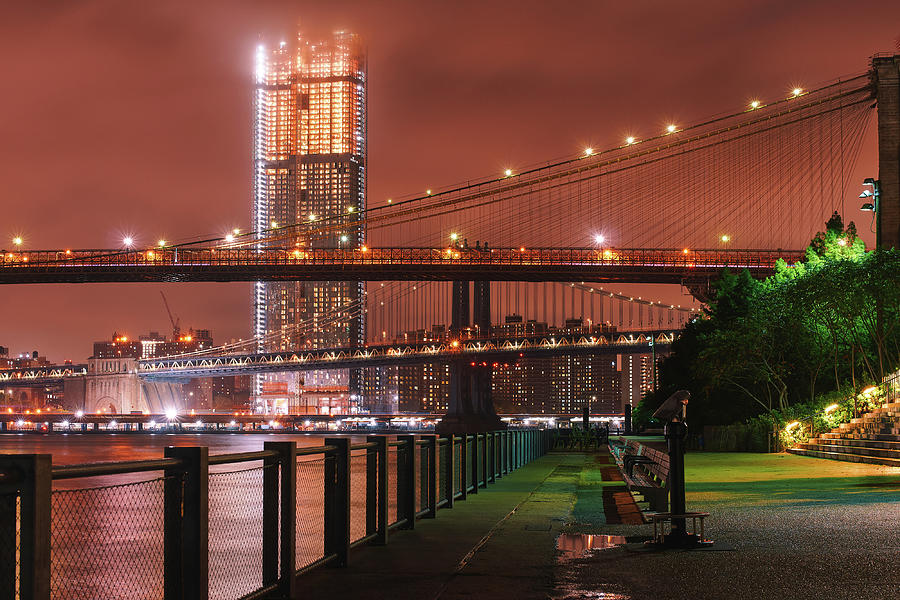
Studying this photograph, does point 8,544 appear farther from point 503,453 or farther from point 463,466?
point 503,453

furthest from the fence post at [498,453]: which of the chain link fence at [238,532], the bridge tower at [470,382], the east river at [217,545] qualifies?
the bridge tower at [470,382]

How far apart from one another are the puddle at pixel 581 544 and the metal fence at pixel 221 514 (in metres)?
1.63

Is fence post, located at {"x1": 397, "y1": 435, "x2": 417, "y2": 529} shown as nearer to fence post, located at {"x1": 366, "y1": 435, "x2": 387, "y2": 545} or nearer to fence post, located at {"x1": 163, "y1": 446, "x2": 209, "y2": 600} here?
fence post, located at {"x1": 366, "y1": 435, "x2": 387, "y2": 545}

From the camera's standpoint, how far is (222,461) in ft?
22.2

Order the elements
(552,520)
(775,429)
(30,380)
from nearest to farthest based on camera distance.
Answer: (552,520)
(775,429)
(30,380)

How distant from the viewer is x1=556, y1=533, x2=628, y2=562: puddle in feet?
31.5

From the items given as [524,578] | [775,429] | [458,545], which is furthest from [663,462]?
[775,429]

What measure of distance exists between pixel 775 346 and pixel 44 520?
116 feet

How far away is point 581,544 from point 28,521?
21.4ft

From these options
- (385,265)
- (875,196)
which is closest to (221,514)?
(875,196)

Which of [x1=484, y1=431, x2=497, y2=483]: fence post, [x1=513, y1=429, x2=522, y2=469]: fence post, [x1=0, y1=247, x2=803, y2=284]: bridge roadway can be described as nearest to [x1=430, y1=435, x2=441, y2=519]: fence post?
[x1=484, y1=431, x2=497, y2=483]: fence post

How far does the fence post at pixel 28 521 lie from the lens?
184 inches

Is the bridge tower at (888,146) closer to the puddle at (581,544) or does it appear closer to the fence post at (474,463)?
the fence post at (474,463)

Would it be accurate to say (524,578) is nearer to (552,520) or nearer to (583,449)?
(552,520)
